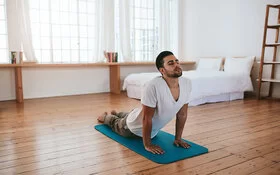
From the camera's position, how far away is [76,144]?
206 centimetres

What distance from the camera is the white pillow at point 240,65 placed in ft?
14.9

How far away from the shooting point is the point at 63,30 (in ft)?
15.7

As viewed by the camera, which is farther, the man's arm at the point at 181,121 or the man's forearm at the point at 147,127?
the man's arm at the point at 181,121

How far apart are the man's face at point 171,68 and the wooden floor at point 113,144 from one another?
0.59 metres

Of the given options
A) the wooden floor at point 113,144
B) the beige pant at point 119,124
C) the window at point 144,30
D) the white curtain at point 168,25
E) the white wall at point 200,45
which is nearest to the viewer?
the wooden floor at point 113,144

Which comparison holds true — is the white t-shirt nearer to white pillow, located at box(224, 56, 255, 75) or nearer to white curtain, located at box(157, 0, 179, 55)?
white pillow, located at box(224, 56, 255, 75)

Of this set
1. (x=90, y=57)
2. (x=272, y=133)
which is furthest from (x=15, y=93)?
(x=272, y=133)

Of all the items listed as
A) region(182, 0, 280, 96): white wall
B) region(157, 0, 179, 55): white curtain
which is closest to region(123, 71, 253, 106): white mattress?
region(182, 0, 280, 96): white wall

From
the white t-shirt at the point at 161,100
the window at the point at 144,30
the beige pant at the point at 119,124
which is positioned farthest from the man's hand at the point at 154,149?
the window at the point at 144,30

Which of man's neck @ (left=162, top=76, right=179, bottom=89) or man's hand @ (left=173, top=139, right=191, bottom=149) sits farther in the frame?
man's hand @ (left=173, top=139, right=191, bottom=149)

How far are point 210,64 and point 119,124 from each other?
351cm

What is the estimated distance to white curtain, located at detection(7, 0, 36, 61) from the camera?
4.22 meters

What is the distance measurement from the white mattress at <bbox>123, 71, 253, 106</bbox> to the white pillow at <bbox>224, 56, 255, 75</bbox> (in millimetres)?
173

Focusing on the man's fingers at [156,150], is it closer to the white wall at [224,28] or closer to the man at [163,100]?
the man at [163,100]
